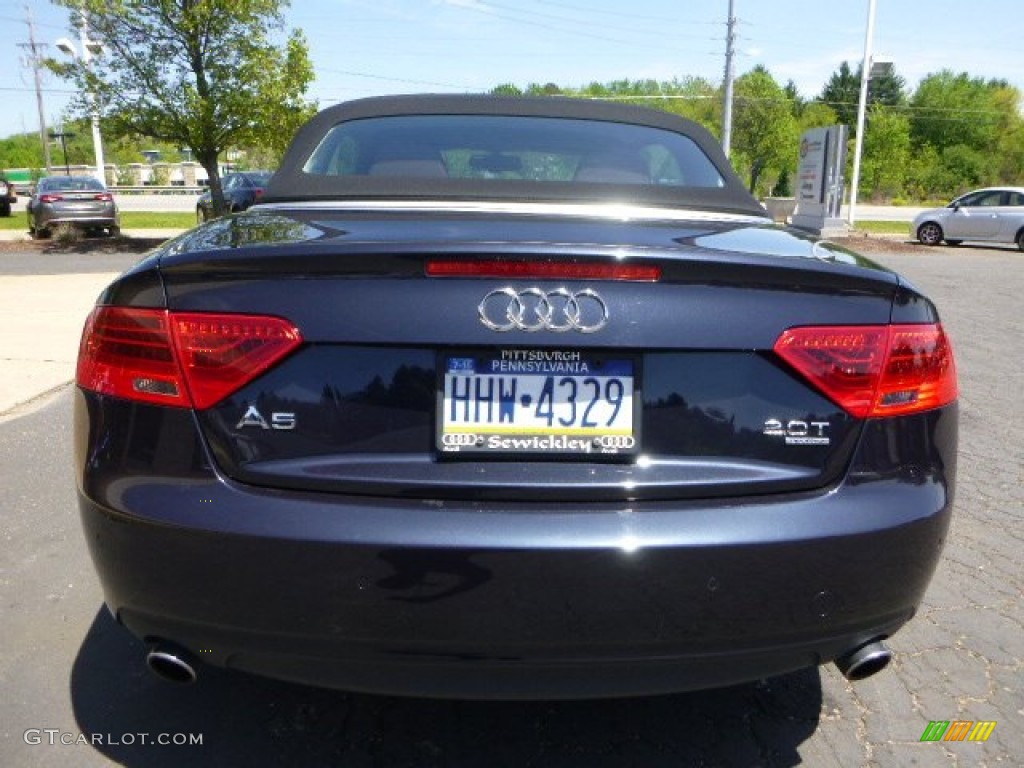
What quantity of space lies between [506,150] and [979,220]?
2278 centimetres

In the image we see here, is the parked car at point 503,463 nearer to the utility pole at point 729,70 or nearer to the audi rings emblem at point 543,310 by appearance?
the audi rings emblem at point 543,310

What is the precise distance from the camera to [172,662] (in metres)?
1.88

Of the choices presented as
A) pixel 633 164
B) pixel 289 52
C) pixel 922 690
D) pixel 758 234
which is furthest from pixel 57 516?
pixel 289 52

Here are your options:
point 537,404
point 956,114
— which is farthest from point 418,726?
point 956,114

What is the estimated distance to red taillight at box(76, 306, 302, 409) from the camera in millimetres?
1762

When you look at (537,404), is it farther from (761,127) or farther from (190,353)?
(761,127)

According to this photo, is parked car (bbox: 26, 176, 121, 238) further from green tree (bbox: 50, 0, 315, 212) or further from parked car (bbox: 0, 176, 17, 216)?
parked car (bbox: 0, 176, 17, 216)

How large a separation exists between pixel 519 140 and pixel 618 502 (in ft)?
6.55

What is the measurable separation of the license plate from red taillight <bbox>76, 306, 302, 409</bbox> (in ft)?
1.18

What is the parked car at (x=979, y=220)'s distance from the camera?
71.3 ft

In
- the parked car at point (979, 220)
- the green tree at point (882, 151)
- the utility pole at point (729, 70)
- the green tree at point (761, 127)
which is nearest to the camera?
the parked car at point (979, 220)

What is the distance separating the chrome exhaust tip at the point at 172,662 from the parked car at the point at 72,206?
20.2 m

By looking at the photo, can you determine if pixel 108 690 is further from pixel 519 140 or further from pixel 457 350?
pixel 519 140

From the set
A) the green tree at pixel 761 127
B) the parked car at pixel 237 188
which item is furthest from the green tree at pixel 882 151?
the parked car at pixel 237 188
